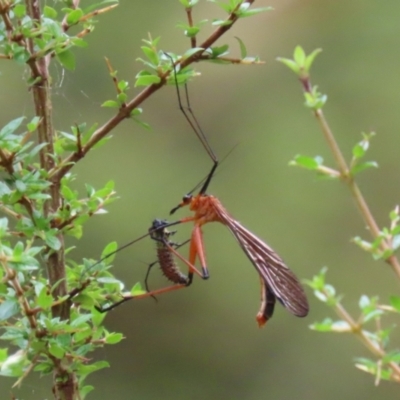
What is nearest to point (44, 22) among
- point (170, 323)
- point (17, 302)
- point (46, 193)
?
point (46, 193)

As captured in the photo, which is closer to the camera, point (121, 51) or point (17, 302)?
point (17, 302)

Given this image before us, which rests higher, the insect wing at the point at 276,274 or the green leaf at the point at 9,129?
the green leaf at the point at 9,129

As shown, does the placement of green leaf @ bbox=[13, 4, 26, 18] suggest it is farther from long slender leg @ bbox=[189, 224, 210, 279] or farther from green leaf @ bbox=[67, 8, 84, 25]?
long slender leg @ bbox=[189, 224, 210, 279]

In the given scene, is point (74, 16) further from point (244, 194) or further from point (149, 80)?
point (244, 194)

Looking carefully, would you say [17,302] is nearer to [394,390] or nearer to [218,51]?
[218,51]

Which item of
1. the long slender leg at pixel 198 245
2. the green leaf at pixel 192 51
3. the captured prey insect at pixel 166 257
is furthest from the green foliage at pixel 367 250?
the long slender leg at pixel 198 245

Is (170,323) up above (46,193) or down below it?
below

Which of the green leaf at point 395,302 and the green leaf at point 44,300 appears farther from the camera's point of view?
the green leaf at point 44,300

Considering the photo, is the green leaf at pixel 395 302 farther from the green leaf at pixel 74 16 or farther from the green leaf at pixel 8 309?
the green leaf at pixel 74 16
